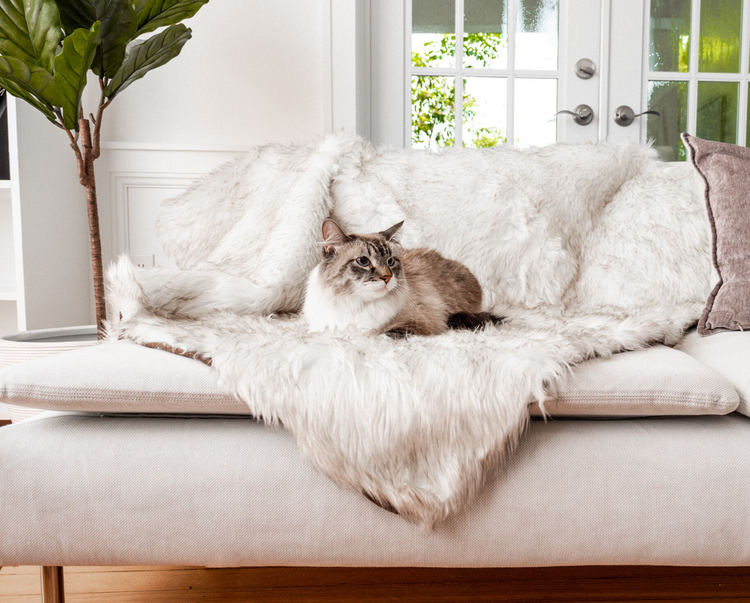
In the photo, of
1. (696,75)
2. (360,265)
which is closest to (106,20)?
(360,265)

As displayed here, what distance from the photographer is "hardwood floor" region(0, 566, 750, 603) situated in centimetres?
109

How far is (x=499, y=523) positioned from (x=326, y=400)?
13.2 inches

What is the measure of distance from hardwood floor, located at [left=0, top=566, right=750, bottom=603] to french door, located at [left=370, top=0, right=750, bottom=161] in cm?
178

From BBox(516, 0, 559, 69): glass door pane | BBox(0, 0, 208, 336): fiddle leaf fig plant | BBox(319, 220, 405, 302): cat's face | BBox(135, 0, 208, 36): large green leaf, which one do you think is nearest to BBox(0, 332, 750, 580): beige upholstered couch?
BBox(319, 220, 405, 302): cat's face

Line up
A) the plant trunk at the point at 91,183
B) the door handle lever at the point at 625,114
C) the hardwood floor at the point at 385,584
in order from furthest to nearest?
the door handle lever at the point at 625,114 → the plant trunk at the point at 91,183 → the hardwood floor at the point at 385,584

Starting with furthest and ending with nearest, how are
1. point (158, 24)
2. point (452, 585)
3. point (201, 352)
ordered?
point (158, 24) < point (452, 585) < point (201, 352)

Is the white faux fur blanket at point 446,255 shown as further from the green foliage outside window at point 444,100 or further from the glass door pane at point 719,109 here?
the glass door pane at point 719,109

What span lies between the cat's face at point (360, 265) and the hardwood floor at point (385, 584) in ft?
1.97

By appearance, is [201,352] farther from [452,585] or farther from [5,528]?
[452,585]

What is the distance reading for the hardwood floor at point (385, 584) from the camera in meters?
1.09

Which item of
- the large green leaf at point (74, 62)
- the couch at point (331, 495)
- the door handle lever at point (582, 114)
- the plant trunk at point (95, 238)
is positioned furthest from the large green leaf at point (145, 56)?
the door handle lever at point (582, 114)

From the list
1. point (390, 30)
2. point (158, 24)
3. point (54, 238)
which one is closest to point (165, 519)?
point (158, 24)

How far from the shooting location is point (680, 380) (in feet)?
2.91

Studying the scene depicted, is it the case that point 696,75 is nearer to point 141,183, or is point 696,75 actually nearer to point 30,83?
point 141,183
